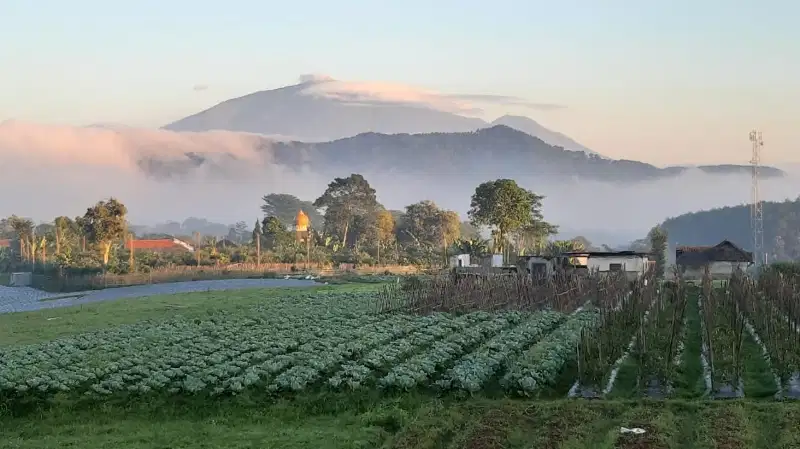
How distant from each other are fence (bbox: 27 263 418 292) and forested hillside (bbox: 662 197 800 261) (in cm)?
4885

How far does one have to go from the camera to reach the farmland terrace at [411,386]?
11.1 metres

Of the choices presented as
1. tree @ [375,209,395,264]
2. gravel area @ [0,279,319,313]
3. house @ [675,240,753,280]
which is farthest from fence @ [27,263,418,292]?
tree @ [375,209,395,264]

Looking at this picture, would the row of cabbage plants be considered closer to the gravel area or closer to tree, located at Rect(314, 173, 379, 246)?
the gravel area

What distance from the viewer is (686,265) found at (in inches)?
2124

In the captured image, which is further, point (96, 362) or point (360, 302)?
point (360, 302)

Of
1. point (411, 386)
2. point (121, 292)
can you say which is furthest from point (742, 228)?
point (411, 386)

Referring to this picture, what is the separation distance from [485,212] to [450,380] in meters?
53.7

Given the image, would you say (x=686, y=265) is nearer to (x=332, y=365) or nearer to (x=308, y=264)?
(x=308, y=264)

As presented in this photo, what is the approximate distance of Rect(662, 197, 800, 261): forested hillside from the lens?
110 metres

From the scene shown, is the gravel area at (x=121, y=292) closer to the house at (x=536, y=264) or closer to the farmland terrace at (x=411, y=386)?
the house at (x=536, y=264)

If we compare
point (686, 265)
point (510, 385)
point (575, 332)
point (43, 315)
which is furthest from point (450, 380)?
point (686, 265)

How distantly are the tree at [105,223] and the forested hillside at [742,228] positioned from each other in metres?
61.7

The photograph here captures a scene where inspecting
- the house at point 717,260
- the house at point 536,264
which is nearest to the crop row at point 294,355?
the house at point 536,264

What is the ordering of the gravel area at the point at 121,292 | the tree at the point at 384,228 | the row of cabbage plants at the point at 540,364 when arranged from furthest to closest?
the tree at the point at 384,228 < the gravel area at the point at 121,292 < the row of cabbage plants at the point at 540,364
